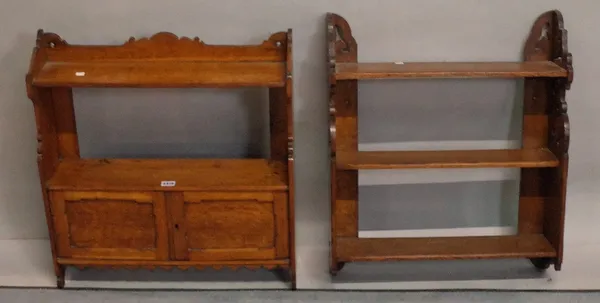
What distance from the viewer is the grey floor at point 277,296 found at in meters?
2.90

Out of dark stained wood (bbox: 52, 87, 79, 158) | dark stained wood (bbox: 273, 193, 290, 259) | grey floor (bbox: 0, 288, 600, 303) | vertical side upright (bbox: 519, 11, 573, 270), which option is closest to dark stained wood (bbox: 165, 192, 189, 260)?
grey floor (bbox: 0, 288, 600, 303)

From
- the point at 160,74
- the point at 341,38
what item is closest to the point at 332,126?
the point at 341,38

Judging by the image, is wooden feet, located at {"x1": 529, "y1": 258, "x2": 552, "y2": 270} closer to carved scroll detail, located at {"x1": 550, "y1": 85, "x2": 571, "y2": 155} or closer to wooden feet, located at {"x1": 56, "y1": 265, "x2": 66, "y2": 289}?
carved scroll detail, located at {"x1": 550, "y1": 85, "x2": 571, "y2": 155}

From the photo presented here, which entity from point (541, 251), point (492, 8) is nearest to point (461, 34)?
Answer: point (492, 8)

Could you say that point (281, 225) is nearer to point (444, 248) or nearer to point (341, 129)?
point (341, 129)

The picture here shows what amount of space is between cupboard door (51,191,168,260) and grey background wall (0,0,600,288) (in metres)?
0.35

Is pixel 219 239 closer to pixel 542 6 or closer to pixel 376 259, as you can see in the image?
pixel 376 259

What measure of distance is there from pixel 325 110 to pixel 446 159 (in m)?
0.54

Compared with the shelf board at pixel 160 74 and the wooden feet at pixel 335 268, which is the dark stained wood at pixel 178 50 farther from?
the wooden feet at pixel 335 268

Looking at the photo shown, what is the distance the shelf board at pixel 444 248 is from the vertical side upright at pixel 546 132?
0.25 feet

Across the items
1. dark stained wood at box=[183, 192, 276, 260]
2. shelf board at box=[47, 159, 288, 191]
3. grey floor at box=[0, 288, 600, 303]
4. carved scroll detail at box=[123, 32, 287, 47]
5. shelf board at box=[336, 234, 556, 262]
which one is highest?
carved scroll detail at box=[123, 32, 287, 47]

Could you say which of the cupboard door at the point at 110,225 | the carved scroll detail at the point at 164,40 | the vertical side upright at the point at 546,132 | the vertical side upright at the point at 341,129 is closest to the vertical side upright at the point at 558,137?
the vertical side upright at the point at 546,132

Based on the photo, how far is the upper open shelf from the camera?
2.77 m

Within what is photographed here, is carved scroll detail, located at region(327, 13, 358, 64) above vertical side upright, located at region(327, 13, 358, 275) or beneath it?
above
